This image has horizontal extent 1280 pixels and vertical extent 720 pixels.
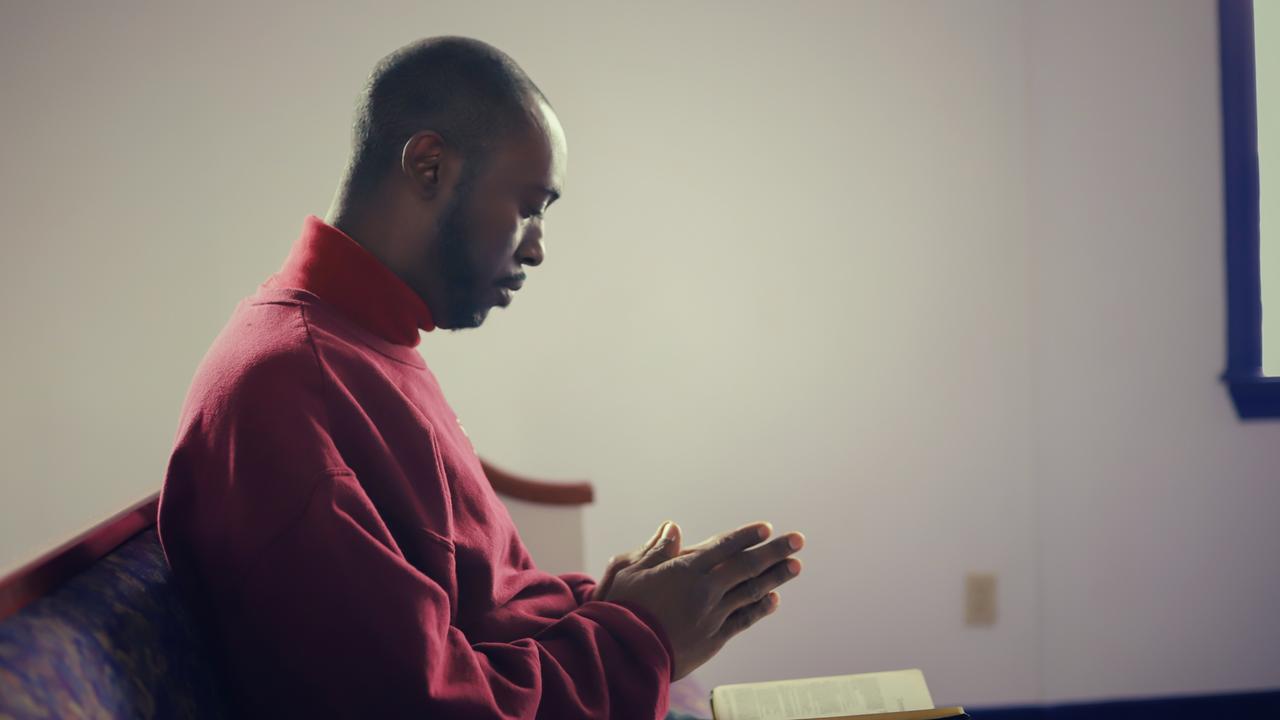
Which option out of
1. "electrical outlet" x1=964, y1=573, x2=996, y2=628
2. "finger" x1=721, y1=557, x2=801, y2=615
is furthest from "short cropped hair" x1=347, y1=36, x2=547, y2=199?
"electrical outlet" x1=964, y1=573, x2=996, y2=628

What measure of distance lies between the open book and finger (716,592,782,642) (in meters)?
0.12

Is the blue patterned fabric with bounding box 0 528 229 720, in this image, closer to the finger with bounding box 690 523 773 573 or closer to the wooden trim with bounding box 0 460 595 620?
the wooden trim with bounding box 0 460 595 620

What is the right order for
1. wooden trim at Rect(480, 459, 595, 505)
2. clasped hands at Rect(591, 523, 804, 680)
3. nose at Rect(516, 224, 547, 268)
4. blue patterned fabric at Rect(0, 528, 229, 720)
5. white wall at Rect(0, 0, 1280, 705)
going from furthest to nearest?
white wall at Rect(0, 0, 1280, 705), wooden trim at Rect(480, 459, 595, 505), nose at Rect(516, 224, 547, 268), clasped hands at Rect(591, 523, 804, 680), blue patterned fabric at Rect(0, 528, 229, 720)

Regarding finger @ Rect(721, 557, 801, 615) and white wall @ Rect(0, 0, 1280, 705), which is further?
white wall @ Rect(0, 0, 1280, 705)

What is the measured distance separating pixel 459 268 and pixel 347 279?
0.11m

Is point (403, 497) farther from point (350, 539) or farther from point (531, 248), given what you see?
point (531, 248)

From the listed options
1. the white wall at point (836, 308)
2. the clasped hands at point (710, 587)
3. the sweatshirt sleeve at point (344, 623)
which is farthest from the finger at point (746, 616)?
the white wall at point (836, 308)

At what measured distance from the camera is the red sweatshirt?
0.63 m

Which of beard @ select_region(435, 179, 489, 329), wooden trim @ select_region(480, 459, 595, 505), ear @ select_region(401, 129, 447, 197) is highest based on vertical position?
ear @ select_region(401, 129, 447, 197)


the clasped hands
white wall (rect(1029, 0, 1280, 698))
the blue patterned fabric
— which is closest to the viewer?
the blue patterned fabric

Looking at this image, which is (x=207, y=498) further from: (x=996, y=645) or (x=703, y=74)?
(x=996, y=645)

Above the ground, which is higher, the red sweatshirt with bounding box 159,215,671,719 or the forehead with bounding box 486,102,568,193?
the forehead with bounding box 486,102,568,193

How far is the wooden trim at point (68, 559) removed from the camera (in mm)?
568

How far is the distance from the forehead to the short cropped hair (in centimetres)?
1
